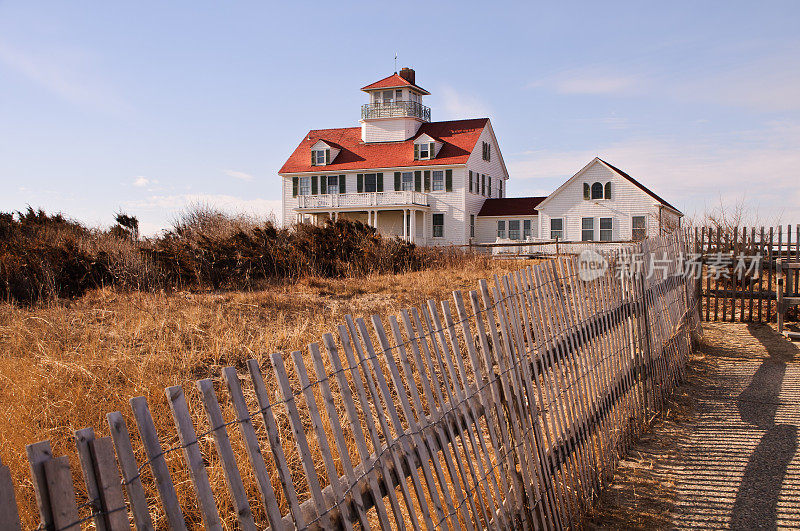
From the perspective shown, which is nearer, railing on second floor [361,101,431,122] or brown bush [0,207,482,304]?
brown bush [0,207,482,304]

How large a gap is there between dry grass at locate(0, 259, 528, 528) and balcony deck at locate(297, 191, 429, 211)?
24.9 meters

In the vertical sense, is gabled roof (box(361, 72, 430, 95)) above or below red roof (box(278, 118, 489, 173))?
above

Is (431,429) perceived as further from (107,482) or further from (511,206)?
(511,206)

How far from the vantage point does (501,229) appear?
3972 cm

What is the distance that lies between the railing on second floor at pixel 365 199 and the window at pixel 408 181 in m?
0.99

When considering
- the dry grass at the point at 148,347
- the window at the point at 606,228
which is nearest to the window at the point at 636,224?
the window at the point at 606,228

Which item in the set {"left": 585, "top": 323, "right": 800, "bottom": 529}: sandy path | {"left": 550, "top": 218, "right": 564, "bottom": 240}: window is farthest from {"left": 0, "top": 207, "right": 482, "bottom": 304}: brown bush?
{"left": 550, "top": 218, "right": 564, "bottom": 240}: window

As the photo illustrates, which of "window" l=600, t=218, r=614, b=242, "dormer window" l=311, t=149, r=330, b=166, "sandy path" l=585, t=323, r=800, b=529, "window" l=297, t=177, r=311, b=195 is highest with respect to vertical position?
"dormer window" l=311, t=149, r=330, b=166

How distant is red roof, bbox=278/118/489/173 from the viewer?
39.3 m

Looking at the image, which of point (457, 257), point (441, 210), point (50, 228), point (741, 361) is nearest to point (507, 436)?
point (741, 361)

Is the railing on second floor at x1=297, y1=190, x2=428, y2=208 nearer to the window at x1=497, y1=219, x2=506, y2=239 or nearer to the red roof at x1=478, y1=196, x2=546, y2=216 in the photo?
the red roof at x1=478, y1=196, x2=546, y2=216

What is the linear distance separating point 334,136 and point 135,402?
144ft

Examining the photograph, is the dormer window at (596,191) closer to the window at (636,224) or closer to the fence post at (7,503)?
the window at (636,224)

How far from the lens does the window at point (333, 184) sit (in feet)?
135
